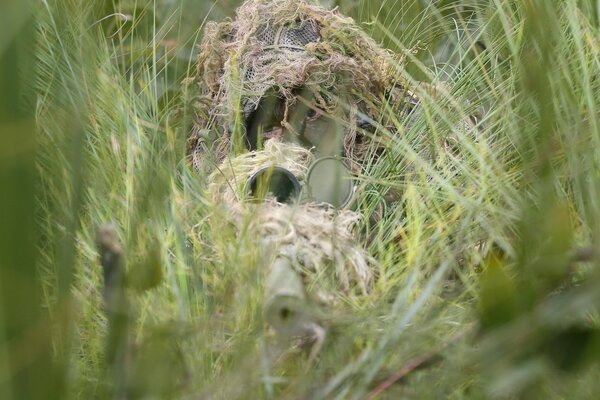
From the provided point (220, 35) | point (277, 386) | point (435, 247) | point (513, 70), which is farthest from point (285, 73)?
point (277, 386)

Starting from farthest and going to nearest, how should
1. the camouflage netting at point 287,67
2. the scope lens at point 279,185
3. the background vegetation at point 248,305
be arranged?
A: the camouflage netting at point 287,67 < the scope lens at point 279,185 < the background vegetation at point 248,305

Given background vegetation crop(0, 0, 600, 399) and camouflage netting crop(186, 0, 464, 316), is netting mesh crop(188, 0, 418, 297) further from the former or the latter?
background vegetation crop(0, 0, 600, 399)

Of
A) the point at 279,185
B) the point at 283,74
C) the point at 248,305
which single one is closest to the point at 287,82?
the point at 283,74

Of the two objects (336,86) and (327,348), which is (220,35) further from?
(327,348)

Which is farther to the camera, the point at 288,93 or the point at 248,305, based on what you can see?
the point at 288,93

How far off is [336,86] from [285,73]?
75mm

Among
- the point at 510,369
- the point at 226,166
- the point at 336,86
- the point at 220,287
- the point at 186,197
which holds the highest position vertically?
the point at 336,86

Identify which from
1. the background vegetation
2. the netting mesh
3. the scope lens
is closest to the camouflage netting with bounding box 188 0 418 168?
the netting mesh

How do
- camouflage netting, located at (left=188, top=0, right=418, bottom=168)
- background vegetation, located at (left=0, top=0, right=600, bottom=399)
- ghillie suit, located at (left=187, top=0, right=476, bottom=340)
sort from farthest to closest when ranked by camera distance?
camouflage netting, located at (left=188, top=0, right=418, bottom=168)
ghillie suit, located at (left=187, top=0, right=476, bottom=340)
background vegetation, located at (left=0, top=0, right=600, bottom=399)

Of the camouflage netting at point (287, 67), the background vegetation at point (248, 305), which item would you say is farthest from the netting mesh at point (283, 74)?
the background vegetation at point (248, 305)

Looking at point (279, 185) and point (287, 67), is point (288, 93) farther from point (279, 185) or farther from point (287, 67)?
point (279, 185)

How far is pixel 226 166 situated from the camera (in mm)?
1080

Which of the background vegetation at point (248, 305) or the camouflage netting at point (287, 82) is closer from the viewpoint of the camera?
the background vegetation at point (248, 305)

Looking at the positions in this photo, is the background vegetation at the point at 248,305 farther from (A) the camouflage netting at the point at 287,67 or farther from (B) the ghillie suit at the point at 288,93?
(A) the camouflage netting at the point at 287,67
